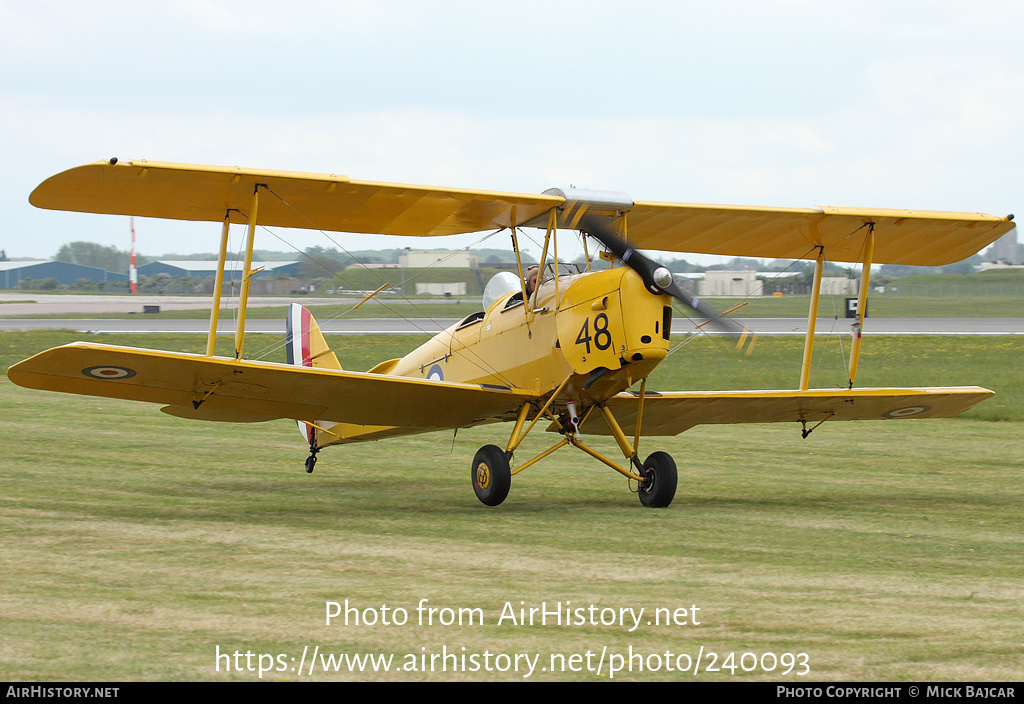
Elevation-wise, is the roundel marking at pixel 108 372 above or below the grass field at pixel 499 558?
above

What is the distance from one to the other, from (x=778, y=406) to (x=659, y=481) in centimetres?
211

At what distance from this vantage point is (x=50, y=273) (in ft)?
350

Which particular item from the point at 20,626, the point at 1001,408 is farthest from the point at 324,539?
the point at 1001,408

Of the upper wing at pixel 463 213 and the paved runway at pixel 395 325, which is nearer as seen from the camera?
the upper wing at pixel 463 213

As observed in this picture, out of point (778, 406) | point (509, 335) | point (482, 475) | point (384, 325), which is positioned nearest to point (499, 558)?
point (482, 475)

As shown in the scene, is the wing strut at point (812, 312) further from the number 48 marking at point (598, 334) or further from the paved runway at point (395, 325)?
the paved runway at point (395, 325)

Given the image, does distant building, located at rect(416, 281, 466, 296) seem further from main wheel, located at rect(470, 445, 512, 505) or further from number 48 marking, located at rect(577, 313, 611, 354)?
number 48 marking, located at rect(577, 313, 611, 354)

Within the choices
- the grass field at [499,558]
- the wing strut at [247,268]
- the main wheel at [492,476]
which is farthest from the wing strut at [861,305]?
the wing strut at [247,268]

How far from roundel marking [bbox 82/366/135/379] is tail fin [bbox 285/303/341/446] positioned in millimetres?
4261

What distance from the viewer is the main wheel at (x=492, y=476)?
9.00 meters

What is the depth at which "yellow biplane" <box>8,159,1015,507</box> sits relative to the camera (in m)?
8.43

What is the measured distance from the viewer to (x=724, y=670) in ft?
14.6

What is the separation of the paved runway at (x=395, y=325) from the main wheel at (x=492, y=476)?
26.0 metres

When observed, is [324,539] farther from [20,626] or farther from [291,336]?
[291,336]
